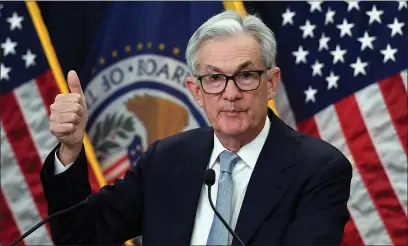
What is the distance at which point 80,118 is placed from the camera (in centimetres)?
177

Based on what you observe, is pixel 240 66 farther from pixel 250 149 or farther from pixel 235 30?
pixel 250 149

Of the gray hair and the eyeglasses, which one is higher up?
the gray hair

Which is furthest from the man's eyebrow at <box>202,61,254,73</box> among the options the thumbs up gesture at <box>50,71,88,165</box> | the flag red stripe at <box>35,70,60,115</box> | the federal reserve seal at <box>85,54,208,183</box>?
the flag red stripe at <box>35,70,60,115</box>

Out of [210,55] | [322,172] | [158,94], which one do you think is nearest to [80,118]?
[210,55]

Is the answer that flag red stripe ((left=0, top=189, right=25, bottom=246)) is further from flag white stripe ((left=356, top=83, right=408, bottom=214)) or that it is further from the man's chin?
the man's chin

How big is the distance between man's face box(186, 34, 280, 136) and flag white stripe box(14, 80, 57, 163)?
5.96ft

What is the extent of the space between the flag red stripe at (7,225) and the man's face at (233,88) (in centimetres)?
200

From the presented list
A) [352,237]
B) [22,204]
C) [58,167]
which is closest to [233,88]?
[58,167]

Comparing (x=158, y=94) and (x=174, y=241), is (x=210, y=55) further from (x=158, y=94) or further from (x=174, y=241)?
(x=158, y=94)

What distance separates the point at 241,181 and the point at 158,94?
1681 millimetres

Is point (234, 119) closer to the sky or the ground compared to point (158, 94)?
closer to the sky

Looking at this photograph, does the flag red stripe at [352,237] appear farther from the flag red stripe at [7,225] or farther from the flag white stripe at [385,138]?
the flag red stripe at [7,225]

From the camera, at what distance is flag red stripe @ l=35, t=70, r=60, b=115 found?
3.49 meters

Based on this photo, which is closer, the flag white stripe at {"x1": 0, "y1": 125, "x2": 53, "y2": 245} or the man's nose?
the man's nose
